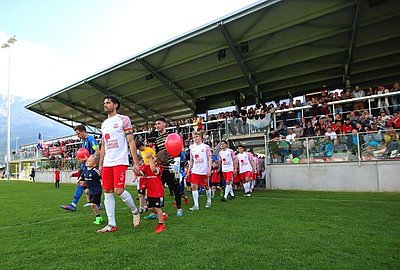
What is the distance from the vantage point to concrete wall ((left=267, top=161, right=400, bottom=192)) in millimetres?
11672

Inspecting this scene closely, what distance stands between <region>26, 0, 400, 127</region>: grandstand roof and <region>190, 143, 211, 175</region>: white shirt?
8.36 metres

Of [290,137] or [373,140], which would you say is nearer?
[373,140]

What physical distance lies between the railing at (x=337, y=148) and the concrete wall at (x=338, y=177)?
0.82ft

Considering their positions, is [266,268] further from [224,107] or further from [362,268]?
[224,107]

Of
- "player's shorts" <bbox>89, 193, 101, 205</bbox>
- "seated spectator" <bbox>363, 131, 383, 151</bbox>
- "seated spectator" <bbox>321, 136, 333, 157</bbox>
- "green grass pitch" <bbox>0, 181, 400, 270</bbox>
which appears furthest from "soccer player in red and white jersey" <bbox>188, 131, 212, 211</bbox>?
"seated spectator" <bbox>363, 131, 383, 151</bbox>

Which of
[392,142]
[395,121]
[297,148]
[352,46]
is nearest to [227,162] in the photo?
[297,148]

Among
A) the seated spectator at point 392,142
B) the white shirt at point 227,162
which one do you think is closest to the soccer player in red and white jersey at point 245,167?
the white shirt at point 227,162

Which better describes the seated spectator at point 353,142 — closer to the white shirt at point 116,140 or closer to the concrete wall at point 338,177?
the concrete wall at point 338,177

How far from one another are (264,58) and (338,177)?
8.83 meters

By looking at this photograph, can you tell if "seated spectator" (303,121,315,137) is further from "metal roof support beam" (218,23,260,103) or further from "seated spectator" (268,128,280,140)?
"metal roof support beam" (218,23,260,103)

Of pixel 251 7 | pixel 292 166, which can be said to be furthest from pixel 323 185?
pixel 251 7

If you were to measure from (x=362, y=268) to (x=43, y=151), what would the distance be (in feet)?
127

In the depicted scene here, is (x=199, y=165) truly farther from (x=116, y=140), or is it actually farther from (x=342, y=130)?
(x=342, y=130)

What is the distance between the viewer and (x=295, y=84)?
71.7 ft
